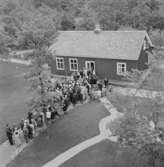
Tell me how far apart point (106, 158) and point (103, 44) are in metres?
15.0

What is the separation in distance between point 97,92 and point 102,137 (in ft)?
19.8

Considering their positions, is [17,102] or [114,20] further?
[114,20]

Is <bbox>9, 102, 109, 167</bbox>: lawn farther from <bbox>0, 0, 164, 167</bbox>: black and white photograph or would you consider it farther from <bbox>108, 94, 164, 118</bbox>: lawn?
<bbox>108, 94, 164, 118</bbox>: lawn

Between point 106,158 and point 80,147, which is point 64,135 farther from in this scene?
point 106,158

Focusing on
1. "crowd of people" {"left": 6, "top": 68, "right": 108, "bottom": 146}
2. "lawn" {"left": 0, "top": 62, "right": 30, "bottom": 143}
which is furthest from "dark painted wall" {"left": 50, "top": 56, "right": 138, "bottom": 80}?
"lawn" {"left": 0, "top": 62, "right": 30, "bottom": 143}

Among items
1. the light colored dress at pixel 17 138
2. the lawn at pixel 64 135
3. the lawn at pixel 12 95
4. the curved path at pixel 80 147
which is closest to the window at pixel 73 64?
the lawn at pixel 12 95

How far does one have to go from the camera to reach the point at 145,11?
3878 centimetres

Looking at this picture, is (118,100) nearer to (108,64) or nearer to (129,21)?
(108,64)

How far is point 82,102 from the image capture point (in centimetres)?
2048

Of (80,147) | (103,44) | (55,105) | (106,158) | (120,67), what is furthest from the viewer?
(103,44)

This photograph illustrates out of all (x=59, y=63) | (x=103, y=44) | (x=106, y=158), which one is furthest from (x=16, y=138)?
(x=103, y=44)

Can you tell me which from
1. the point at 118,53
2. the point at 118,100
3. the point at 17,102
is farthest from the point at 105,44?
the point at 118,100

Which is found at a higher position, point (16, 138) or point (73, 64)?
point (73, 64)

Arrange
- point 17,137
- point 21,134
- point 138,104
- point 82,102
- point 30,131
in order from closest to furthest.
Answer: point 138,104
point 17,137
point 21,134
point 30,131
point 82,102
